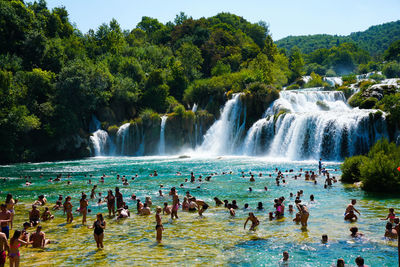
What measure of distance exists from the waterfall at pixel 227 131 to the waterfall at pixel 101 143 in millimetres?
16281

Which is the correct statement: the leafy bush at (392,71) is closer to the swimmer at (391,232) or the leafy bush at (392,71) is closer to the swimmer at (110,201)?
the swimmer at (391,232)

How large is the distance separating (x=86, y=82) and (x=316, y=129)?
135ft

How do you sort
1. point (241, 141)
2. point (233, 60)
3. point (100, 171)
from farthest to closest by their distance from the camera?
point (233, 60) < point (241, 141) < point (100, 171)

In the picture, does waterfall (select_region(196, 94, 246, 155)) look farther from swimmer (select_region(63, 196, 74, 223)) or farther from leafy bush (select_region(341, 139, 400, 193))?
swimmer (select_region(63, 196, 74, 223))

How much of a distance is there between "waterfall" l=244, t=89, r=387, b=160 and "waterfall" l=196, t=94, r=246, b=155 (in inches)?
156

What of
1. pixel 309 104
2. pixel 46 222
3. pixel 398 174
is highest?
pixel 309 104

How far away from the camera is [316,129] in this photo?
45.2 meters

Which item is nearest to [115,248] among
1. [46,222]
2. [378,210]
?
[46,222]

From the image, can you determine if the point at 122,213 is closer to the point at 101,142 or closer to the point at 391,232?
the point at 391,232

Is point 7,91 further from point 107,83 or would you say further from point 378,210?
point 378,210

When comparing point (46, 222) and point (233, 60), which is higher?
point (233, 60)

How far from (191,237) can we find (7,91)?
162 ft

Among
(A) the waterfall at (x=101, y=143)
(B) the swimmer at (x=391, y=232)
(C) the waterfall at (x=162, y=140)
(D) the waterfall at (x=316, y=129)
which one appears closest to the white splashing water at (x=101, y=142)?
(A) the waterfall at (x=101, y=143)

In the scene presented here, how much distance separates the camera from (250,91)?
61312mm
